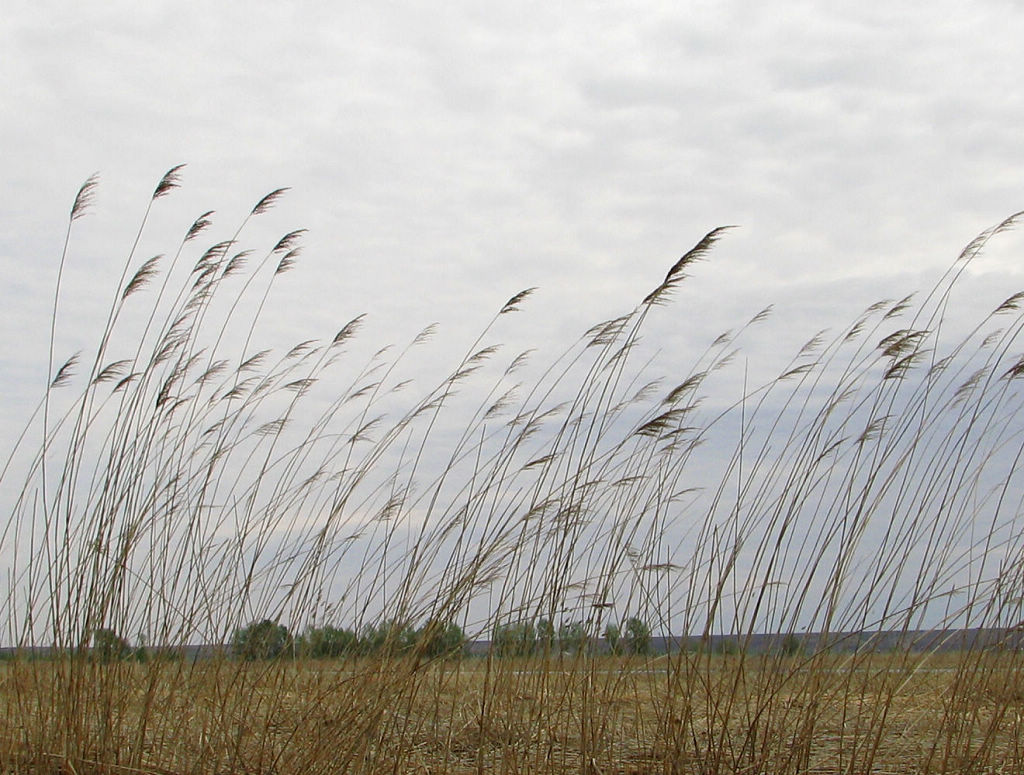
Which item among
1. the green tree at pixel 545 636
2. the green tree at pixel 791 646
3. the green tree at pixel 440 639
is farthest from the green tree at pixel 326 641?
the green tree at pixel 791 646

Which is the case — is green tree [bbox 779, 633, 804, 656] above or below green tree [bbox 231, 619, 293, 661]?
above

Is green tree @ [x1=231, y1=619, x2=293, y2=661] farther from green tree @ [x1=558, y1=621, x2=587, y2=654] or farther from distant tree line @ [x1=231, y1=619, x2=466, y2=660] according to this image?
green tree @ [x1=558, y1=621, x2=587, y2=654]

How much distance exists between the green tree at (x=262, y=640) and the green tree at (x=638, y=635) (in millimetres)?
1093

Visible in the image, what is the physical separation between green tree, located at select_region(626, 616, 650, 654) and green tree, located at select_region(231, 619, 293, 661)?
109 cm

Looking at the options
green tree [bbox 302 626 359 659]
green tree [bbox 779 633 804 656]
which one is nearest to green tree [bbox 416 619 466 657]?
green tree [bbox 302 626 359 659]

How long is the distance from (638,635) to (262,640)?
1.24 meters

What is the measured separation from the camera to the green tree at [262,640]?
3.42 meters

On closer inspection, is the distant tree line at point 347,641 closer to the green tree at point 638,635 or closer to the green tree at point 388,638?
the green tree at point 388,638

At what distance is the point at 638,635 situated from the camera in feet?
10.7

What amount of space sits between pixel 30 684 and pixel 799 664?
8.48ft

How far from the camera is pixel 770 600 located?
305cm

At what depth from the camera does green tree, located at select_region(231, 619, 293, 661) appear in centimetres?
342

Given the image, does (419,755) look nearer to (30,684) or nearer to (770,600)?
(770,600)

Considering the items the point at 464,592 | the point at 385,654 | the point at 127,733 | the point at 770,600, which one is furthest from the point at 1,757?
the point at 770,600
